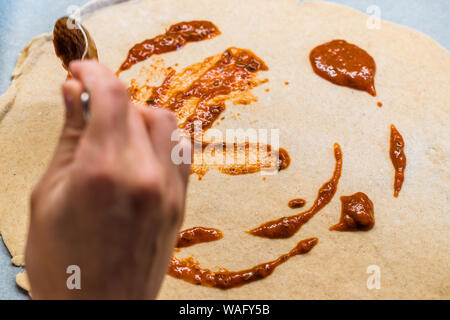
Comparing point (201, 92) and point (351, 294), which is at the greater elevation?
point (201, 92)

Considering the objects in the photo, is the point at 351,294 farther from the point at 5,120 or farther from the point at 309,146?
the point at 5,120

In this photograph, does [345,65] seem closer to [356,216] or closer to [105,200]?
[356,216]

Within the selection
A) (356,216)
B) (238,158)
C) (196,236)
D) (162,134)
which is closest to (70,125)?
(162,134)

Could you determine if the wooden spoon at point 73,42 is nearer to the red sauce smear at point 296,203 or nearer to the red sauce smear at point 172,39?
the red sauce smear at point 172,39

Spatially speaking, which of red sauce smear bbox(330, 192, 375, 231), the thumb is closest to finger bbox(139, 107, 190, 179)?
the thumb

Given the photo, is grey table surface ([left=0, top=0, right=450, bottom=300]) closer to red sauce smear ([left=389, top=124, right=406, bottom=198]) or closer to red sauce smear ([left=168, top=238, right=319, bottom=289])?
red sauce smear ([left=389, top=124, right=406, bottom=198])
